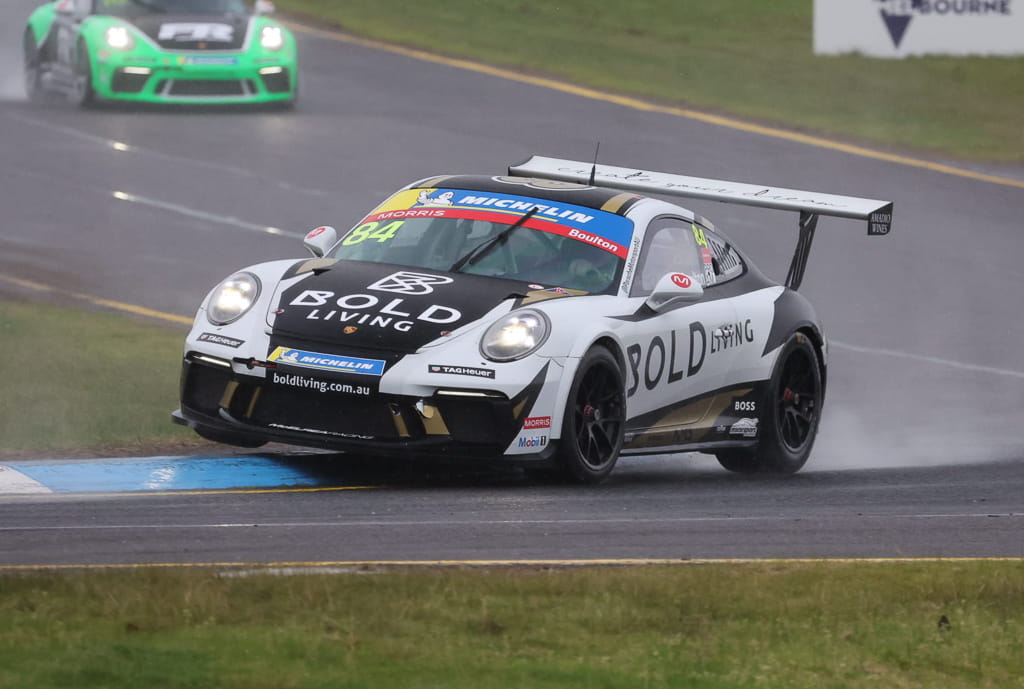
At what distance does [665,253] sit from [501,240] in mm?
906

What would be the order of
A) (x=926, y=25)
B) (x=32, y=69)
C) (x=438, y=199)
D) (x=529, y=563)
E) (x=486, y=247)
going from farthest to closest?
(x=926, y=25), (x=32, y=69), (x=438, y=199), (x=486, y=247), (x=529, y=563)

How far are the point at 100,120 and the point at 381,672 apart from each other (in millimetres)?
16835

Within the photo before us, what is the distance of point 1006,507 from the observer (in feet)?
30.4

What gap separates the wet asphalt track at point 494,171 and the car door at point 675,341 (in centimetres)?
41

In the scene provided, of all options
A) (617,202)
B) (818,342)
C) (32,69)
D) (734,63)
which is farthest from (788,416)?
(734,63)

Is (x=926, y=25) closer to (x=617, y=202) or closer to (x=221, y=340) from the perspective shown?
(x=617, y=202)

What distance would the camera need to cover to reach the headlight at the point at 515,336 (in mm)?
8828

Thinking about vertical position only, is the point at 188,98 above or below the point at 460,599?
above

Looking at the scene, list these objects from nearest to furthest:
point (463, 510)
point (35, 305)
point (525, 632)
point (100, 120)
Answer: point (525, 632)
point (463, 510)
point (35, 305)
point (100, 120)

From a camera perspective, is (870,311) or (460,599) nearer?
(460,599)

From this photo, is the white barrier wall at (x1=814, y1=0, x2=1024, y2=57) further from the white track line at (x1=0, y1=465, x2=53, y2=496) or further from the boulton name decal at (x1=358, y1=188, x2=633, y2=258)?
the white track line at (x1=0, y1=465, x2=53, y2=496)

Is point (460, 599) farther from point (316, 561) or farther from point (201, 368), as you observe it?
point (201, 368)

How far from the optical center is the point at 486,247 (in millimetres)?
9836

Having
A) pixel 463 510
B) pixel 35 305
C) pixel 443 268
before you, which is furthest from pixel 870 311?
pixel 463 510
